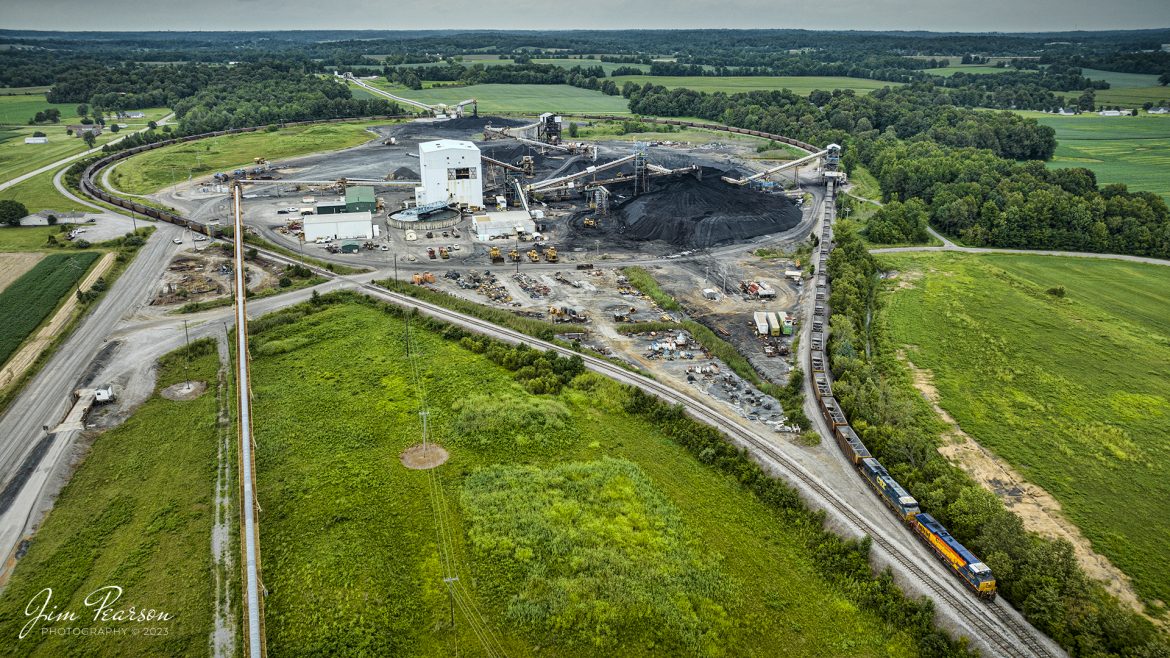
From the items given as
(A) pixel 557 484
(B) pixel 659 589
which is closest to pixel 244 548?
(A) pixel 557 484

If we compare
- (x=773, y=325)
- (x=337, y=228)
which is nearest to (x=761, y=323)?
Result: (x=773, y=325)

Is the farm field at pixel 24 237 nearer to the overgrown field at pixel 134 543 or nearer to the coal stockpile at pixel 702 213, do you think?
the overgrown field at pixel 134 543

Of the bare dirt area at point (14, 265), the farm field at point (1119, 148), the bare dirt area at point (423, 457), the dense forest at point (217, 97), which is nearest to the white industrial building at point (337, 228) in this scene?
the bare dirt area at point (14, 265)

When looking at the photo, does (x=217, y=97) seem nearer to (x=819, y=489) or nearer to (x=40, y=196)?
(x=40, y=196)

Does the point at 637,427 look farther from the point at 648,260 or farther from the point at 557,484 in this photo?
the point at 648,260

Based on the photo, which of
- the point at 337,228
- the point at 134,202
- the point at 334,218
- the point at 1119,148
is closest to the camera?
the point at 337,228
